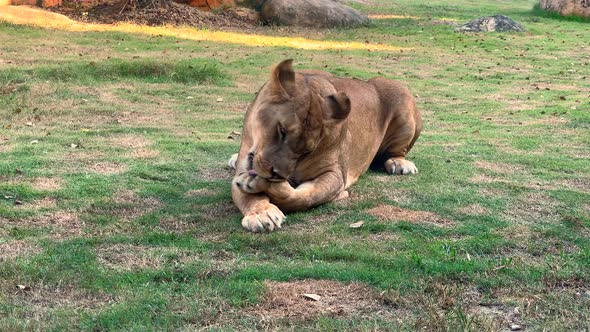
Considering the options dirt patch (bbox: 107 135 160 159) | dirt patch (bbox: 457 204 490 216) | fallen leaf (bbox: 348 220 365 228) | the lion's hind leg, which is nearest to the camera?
fallen leaf (bbox: 348 220 365 228)

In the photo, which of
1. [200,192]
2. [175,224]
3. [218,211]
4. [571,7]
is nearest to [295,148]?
[218,211]

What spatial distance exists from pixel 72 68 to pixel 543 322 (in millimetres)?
10776

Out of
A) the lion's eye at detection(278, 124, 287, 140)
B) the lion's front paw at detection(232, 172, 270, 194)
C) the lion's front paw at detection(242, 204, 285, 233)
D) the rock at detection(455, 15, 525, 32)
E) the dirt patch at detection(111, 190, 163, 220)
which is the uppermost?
the lion's eye at detection(278, 124, 287, 140)

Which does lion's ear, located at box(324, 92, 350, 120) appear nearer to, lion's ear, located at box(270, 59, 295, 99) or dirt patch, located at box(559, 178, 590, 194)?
lion's ear, located at box(270, 59, 295, 99)

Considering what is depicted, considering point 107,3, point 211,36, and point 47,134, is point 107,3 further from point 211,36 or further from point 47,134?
point 47,134

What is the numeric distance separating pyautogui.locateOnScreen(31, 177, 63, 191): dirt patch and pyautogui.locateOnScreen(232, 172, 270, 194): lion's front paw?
1789 mm

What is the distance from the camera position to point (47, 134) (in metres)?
8.98

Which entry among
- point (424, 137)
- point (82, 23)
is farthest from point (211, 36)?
point (424, 137)

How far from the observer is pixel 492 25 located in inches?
932

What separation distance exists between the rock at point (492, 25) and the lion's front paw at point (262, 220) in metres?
19.0

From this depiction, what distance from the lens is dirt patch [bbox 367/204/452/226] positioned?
19.3ft

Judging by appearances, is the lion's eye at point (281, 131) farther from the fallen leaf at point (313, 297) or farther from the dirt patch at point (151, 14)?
the dirt patch at point (151, 14)

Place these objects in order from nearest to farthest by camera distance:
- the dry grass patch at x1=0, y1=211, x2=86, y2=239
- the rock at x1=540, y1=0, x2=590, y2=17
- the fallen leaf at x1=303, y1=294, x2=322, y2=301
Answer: the fallen leaf at x1=303, y1=294, x2=322, y2=301, the dry grass patch at x1=0, y1=211, x2=86, y2=239, the rock at x1=540, y1=0, x2=590, y2=17

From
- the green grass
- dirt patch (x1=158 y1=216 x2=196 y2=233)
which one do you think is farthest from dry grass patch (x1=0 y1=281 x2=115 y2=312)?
the green grass
